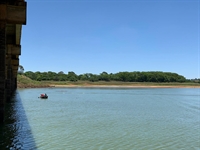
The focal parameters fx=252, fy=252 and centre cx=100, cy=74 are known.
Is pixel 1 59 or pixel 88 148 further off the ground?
Answer: pixel 1 59

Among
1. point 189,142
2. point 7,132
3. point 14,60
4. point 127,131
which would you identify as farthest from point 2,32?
point 14,60

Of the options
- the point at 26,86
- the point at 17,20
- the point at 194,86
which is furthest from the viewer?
the point at 194,86

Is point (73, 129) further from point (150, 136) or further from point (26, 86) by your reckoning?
point (26, 86)

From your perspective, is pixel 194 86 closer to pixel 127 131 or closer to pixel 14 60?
pixel 14 60

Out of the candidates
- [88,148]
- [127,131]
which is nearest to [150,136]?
[127,131]

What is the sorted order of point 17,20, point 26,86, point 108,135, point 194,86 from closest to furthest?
point 17,20, point 108,135, point 26,86, point 194,86

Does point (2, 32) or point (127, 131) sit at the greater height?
point (2, 32)

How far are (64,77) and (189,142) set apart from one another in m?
184

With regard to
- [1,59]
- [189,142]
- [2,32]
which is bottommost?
[189,142]

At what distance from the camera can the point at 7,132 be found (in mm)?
15727

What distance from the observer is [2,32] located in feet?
51.8

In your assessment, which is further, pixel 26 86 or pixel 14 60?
pixel 26 86

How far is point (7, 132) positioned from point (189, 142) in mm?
11436

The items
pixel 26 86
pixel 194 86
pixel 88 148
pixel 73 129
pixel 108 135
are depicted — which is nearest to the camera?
pixel 88 148
